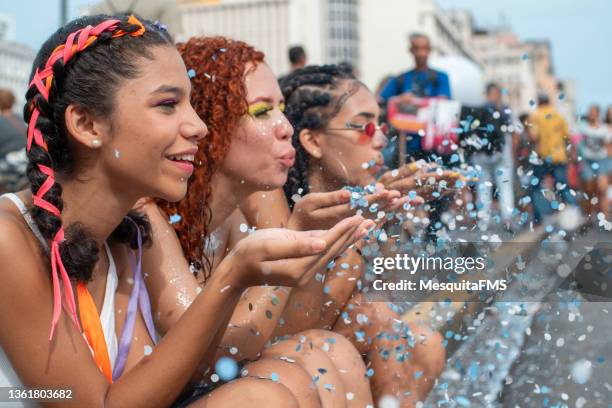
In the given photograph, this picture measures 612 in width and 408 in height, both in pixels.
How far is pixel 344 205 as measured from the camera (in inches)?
79.7

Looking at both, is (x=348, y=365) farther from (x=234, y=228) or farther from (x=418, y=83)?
(x=418, y=83)

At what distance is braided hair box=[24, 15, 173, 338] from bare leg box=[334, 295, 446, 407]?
93cm

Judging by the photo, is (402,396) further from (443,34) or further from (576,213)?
(443,34)

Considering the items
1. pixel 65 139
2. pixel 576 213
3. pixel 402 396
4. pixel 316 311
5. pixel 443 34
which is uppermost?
pixel 65 139

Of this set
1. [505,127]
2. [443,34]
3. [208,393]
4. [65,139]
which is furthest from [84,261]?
[443,34]

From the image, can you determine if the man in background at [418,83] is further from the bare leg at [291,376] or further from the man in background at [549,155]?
the bare leg at [291,376]

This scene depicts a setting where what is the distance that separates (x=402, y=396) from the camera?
2.35 meters

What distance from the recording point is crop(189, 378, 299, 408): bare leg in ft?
5.34

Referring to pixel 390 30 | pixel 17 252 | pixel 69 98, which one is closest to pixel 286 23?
pixel 390 30

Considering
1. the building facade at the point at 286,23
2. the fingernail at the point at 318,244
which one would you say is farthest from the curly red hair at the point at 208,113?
the building facade at the point at 286,23

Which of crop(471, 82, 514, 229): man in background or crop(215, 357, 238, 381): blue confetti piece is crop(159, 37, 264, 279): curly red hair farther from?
crop(471, 82, 514, 229): man in background

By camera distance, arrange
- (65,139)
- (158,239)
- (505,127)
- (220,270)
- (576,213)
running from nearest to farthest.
→ (220,270) < (65,139) < (158,239) < (576,213) < (505,127)

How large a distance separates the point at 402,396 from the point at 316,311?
0.35 meters

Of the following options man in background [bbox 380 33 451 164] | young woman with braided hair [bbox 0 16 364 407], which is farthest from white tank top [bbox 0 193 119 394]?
man in background [bbox 380 33 451 164]
